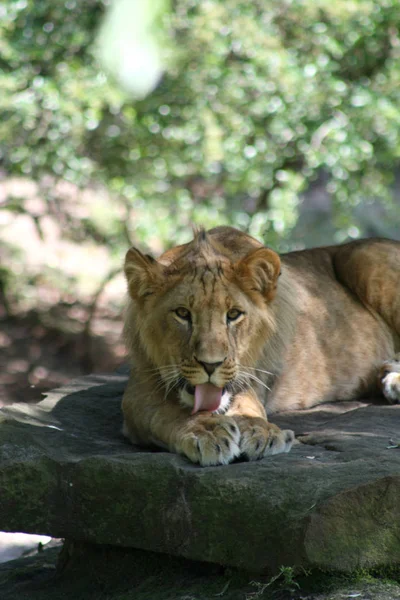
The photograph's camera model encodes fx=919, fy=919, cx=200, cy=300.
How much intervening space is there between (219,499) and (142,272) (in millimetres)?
1283

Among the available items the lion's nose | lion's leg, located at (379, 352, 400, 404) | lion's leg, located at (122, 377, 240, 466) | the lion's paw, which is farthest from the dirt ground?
the lion's nose

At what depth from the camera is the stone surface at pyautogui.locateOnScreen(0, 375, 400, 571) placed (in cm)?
302

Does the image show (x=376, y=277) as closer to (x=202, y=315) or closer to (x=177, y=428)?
(x=202, y=315)

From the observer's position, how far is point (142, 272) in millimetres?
4137

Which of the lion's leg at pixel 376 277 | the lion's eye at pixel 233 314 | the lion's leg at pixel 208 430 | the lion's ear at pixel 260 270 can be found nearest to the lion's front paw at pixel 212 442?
the lion's leg at pixel 208 430

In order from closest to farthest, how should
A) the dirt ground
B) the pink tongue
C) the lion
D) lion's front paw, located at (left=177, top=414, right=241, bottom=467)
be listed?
1. lion's front paw, located at (left=177, top=414, right=241, bottom=467)
2. the lion
3. the pink tongue
4. the dirt ground

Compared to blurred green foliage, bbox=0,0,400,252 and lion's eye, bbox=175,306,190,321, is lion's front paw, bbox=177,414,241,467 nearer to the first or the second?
lion's eye, bbox=175,306,190,321

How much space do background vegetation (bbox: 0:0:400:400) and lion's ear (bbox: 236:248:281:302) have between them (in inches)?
189

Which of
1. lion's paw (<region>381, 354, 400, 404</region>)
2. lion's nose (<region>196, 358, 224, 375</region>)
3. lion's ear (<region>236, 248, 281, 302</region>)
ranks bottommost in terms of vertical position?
lion's paw (<region>381, 354, 400, 404</region>)

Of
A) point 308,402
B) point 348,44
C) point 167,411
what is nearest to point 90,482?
point 167,411

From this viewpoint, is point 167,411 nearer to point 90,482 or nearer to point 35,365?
point 90,482

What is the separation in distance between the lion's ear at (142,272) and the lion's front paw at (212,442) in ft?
2.58

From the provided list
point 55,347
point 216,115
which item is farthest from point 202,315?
point 55,347

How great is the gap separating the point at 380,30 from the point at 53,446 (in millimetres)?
6465
